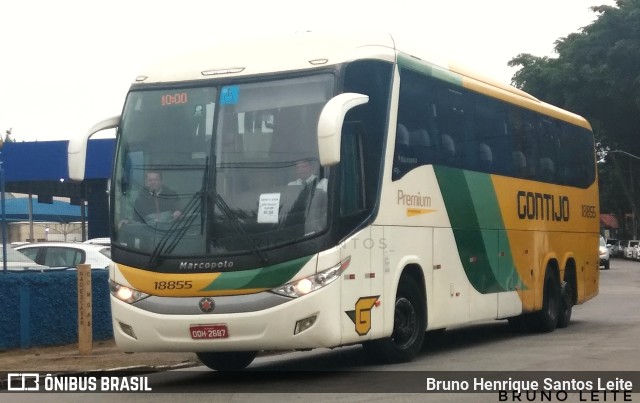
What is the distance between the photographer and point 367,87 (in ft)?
42.0

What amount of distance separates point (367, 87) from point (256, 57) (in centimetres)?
124

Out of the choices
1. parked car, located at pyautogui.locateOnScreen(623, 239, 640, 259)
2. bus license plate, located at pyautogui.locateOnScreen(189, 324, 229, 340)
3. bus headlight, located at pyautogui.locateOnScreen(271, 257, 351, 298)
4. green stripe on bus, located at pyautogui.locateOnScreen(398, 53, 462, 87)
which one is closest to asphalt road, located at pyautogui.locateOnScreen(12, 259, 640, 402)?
bus license plate, located at pyautogui.locateOnScreen(189, 324, 229, 340)

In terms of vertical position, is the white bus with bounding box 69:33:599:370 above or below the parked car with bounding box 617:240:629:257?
above

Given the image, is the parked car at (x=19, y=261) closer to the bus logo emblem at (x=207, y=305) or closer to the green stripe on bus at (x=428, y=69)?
the green stripe on bus at (x=428, y=69)

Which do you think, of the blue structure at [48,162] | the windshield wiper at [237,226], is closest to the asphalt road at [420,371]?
the windshield wiper at [237,226]

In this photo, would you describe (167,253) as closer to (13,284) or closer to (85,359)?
(85,359)

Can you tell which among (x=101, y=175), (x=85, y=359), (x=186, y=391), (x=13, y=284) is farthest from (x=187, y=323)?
(x=101, y=175)

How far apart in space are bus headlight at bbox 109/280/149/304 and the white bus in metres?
0.02

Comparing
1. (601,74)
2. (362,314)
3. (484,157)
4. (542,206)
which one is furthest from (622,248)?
(362,314)

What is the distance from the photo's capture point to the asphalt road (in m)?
10.9

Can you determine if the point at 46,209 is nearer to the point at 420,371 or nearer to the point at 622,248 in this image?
the point at 420,371

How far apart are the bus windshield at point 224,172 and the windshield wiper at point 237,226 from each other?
0.01 meters

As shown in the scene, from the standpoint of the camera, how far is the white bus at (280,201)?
11773mm

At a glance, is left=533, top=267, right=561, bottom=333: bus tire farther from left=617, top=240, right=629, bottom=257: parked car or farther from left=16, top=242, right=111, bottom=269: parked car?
left=617, top=240, right=629, bottom=257: parked car
